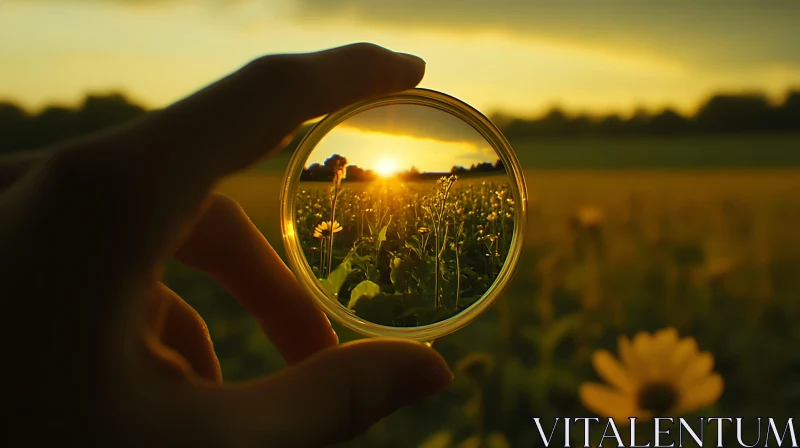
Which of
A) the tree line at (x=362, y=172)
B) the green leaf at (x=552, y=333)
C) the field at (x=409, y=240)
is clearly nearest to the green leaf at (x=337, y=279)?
the field at (x=409, y=240)

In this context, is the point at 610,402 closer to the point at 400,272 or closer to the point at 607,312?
the point at 400,272

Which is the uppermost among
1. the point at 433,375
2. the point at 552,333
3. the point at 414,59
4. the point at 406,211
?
the point at 414,59

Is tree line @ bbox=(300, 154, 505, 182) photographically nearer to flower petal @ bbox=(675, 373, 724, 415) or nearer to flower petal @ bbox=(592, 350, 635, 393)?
flower petal @ bbox=(592, 350, 635, 393)

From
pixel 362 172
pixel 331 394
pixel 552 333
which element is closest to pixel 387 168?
pixel 362 172

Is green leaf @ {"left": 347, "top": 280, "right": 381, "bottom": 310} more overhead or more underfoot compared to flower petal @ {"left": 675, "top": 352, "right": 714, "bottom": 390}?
more overhead

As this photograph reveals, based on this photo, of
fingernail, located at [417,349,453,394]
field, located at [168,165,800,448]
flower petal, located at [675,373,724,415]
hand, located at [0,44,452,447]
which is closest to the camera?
hand, located at [0,44,452,447]

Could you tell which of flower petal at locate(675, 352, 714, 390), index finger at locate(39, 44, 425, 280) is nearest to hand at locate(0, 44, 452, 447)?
index finger at locate(39, 44, 425, 280)

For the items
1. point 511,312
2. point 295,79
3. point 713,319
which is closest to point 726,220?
point 713,319
